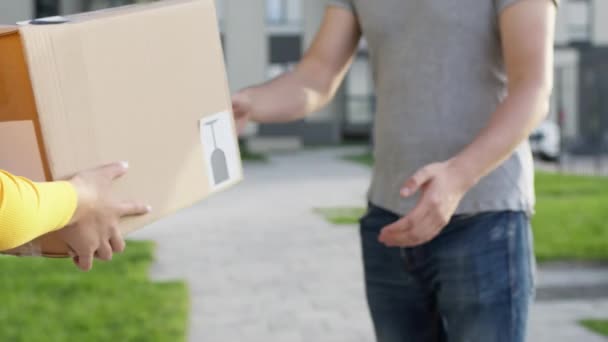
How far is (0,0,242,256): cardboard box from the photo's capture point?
196 centimetres

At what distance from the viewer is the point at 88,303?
6551mm

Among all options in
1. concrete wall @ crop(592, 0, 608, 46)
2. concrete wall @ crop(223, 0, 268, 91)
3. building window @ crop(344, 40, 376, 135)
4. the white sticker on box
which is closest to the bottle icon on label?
the white sticker on box

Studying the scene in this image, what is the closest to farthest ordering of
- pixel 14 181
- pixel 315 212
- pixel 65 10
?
pixel 14 181, pixel 315 212, pixel 65 10

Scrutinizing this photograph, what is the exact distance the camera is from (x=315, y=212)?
40.0 feet

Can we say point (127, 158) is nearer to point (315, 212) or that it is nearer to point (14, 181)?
point (14, 181)

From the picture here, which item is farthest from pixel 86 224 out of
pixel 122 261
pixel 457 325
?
pixel 122 261

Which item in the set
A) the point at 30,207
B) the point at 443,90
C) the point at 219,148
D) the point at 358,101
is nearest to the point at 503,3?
the point at 443,90

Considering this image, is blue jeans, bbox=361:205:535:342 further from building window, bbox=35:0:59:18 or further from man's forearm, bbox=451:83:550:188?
building window, bbox=35:0:59:18

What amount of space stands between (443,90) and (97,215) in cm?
93

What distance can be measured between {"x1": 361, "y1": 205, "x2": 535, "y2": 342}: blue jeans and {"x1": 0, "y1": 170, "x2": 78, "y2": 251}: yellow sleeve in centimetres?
93

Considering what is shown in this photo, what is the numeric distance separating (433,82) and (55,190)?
103cm

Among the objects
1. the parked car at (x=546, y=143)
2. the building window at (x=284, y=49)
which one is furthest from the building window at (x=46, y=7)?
the parked car at (x=546, y=143)

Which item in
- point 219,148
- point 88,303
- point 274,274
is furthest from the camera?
point 274,274

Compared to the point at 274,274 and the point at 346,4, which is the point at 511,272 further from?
the point at 274,274
